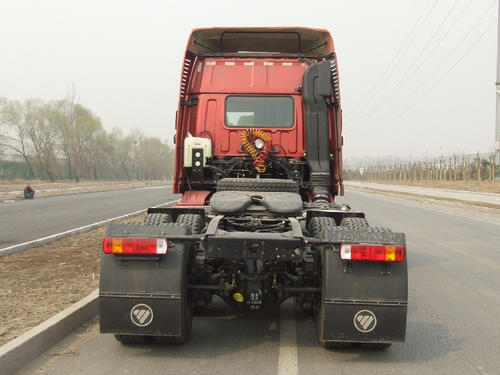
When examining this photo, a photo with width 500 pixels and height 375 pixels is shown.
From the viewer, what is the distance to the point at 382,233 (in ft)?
13.3

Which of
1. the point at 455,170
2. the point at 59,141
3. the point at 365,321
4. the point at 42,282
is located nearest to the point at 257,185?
the point at 365,321

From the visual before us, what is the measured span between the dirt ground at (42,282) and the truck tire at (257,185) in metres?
2.00

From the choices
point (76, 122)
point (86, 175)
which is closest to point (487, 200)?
point (76, 122)

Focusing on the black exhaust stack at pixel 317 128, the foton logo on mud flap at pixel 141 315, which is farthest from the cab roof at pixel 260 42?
the foton logo on mud flap at pixel 141 315

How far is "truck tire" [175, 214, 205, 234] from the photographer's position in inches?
193

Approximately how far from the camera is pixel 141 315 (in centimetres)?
405

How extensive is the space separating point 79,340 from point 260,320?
1.79 metres

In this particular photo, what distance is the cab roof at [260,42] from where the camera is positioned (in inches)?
279

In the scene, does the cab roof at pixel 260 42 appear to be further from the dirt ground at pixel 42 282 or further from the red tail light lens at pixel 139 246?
the red tail light lens at pixel 139 246

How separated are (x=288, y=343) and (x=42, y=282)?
3.47 metres

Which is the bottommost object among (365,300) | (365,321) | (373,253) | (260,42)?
(365,321)

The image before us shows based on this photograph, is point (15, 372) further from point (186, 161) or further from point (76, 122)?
point (76, 122)

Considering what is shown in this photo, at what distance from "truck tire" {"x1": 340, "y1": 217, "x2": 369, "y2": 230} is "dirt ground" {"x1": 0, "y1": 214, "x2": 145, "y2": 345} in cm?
295

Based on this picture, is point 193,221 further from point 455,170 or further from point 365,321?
point 455,170
